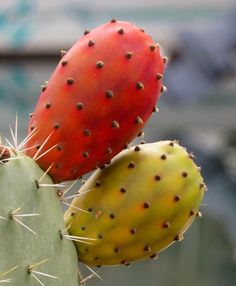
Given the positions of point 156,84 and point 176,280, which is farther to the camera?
point 176,280

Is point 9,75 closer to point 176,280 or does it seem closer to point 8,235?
point 176,280

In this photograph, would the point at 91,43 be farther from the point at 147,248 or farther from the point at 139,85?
the point at 147,248

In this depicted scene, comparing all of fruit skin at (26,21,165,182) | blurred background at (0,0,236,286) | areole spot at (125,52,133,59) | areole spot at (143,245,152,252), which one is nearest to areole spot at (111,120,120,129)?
fruit skin at (26,21,165,182)

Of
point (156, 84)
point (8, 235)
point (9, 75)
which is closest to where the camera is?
point (8, 235)

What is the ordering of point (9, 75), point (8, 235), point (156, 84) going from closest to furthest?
1. point (8, 235)
2. point (156, 84)
3. point (9, 75)

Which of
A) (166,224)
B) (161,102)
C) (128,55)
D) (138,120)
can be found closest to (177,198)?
(166,224)

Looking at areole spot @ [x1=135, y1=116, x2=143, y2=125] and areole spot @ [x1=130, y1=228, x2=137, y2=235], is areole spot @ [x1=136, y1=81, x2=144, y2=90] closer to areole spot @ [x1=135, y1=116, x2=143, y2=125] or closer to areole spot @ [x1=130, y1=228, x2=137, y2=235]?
areole spot @ [x1=135, y1=116, x2=143, y2=125]

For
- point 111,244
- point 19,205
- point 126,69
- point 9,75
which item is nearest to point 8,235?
point 19,205

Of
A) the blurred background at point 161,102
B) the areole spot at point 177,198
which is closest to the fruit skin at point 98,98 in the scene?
the areole spot at point 177,198
